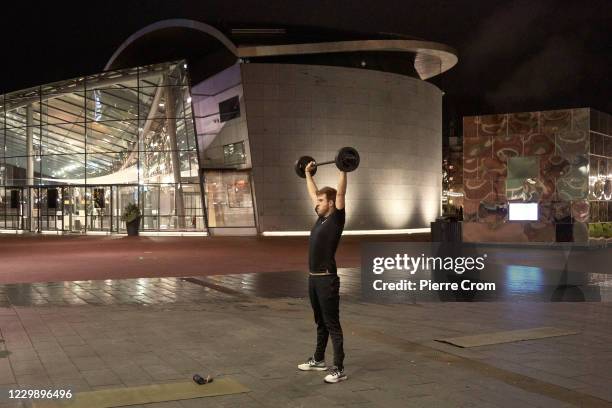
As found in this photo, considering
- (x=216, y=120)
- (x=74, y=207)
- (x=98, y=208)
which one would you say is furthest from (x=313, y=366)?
(x=74, y=207)

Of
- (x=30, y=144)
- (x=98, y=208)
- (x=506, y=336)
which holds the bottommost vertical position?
(x=506, y=336)

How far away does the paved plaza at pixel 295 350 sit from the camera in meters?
5.99

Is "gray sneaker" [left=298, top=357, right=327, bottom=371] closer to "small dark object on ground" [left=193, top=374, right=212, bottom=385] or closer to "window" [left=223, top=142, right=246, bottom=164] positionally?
"small dark object on ground" [left=193, top=374, right=212, bottom=385]

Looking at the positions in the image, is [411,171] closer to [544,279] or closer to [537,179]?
[537,179]

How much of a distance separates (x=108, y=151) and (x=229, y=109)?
7.59m

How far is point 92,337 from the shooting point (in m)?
8.39

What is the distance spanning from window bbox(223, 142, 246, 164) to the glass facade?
5.75 feet

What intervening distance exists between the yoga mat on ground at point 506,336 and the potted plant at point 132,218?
1131 inches

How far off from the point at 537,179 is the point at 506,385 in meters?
20.0

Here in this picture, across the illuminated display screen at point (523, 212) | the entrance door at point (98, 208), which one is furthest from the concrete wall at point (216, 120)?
the illuminated display screen at point (523, 212)

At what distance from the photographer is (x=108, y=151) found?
3791cm

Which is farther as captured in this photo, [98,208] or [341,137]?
[98,208]

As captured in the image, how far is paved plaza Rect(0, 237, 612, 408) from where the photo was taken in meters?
5.99

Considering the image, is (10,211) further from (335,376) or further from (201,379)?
(335,376)
